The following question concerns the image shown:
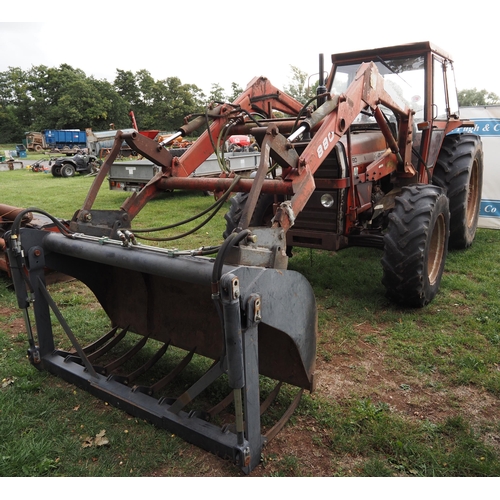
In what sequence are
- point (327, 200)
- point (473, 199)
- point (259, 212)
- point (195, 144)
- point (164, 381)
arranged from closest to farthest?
point (164, 381)
point (195, 144)
point (327, 200)
point (259, 212)
point (473, 199)

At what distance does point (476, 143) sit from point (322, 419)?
4569 millimetres

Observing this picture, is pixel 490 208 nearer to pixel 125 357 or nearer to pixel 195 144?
pixel 195 144

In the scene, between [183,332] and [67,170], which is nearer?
[183,332]

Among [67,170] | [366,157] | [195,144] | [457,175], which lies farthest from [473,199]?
[67,170]

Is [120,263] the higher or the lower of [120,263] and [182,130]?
the lower

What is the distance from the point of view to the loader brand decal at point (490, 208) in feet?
23.8

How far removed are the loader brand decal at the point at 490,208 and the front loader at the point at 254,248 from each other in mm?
2083

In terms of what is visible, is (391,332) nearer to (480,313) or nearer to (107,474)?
(480,313)

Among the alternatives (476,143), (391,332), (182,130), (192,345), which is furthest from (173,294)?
(476,143)

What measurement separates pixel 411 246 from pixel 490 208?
4341 mm

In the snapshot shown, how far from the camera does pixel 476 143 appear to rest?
18.8 feet

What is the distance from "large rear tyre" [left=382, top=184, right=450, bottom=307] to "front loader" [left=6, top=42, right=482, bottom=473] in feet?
0.04

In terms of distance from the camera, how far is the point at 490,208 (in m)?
7.30

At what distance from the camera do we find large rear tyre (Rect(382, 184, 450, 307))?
3803mm
